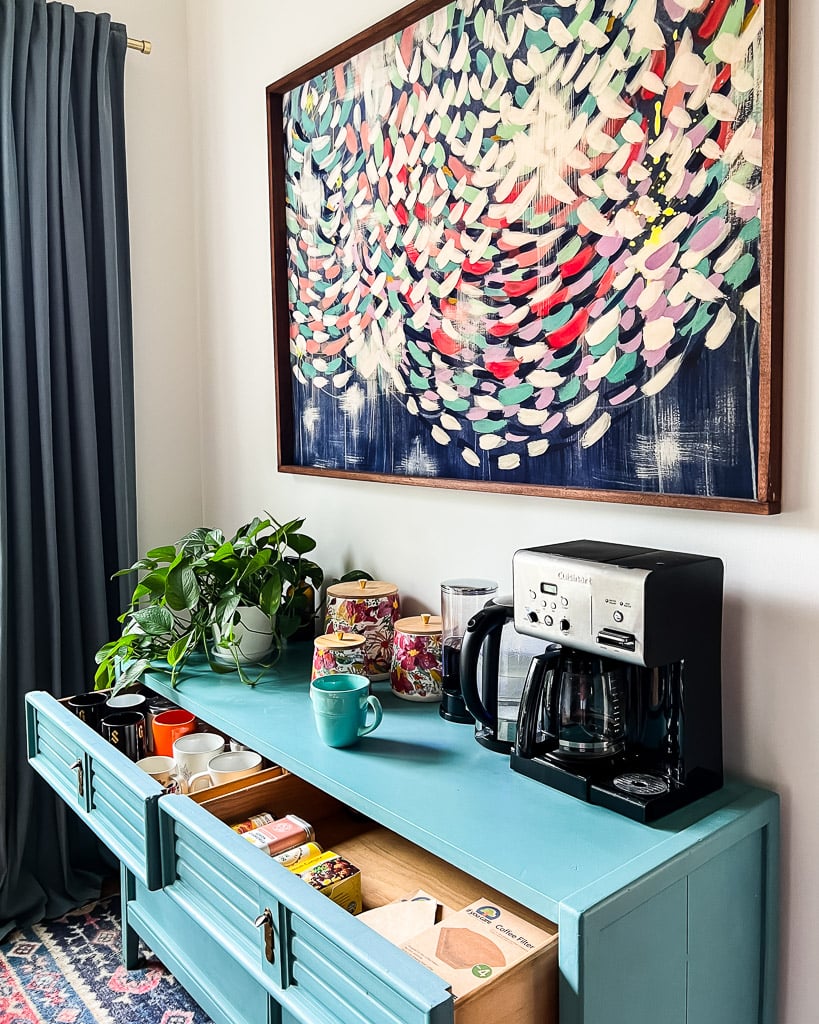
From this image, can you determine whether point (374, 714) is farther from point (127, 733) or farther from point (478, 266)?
point (478, 266)

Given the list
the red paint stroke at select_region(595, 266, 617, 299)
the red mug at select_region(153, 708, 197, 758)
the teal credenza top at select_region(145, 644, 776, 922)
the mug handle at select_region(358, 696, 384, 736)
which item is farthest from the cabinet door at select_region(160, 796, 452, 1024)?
the red paint stroke at select_region(595, 266, 617, 299)

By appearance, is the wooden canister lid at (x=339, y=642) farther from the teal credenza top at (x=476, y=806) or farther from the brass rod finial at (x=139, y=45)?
the brass rod finial at (x=139, y=45)

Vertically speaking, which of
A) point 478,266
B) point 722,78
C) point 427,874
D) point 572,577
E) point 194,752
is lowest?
point 427,874

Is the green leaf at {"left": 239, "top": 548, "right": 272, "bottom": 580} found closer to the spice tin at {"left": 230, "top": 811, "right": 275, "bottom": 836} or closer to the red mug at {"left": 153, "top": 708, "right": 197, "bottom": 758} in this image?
the red mug at {"left": 153, "top": 708, "right": 197, "bottom": 758}

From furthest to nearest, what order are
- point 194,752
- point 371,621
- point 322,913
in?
point 371,621 < point 194,752 < point 322,913

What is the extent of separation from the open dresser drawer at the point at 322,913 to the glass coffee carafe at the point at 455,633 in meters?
0.22

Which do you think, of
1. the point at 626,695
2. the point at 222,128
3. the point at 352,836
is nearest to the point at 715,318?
the point at 626,695

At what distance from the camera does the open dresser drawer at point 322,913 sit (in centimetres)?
92

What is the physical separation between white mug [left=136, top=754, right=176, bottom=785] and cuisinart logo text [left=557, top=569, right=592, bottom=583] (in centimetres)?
81

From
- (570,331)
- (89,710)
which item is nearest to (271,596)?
(89,710)

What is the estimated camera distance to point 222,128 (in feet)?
7.32

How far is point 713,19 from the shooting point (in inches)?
46.7

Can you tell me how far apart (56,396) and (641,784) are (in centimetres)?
160

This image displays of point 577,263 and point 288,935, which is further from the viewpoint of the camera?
point 577,263
